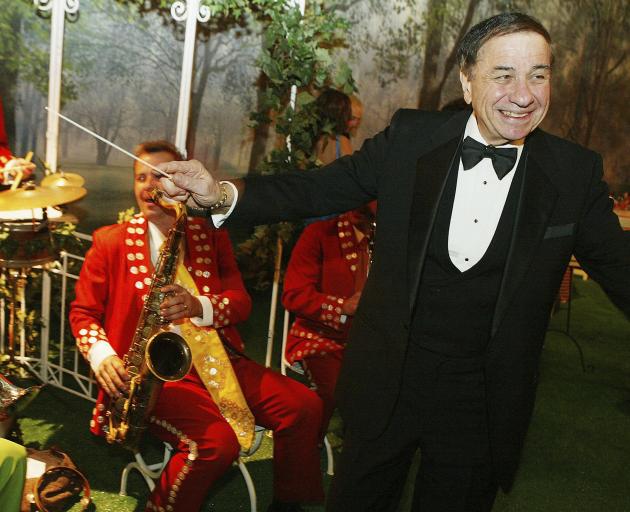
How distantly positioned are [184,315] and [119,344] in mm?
326

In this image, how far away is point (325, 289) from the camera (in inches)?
141

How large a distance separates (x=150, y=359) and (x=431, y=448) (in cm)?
117

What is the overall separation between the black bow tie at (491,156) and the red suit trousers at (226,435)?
1.47m

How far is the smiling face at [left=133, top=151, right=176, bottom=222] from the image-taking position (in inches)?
118

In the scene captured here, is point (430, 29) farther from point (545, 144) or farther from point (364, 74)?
point (545, 144)

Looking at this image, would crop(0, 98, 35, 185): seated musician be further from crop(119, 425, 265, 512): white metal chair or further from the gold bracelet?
the gold bracelet

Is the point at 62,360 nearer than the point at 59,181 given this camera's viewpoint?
No

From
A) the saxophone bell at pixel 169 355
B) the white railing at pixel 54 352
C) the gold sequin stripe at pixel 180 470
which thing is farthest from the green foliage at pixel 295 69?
the gold sequin stripe at pixel 180 470

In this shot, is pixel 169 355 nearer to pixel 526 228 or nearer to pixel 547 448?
pixel 526 228

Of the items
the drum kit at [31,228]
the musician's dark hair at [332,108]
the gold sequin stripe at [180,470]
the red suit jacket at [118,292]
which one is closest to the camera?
the gold sequin stripe at [180,470]

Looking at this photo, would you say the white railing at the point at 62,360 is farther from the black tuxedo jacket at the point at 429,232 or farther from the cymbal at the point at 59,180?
the black tuxedo jacket at the point at 429,232

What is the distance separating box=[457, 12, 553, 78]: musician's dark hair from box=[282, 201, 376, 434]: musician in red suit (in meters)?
1.68

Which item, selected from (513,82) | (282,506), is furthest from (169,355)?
(513,82)

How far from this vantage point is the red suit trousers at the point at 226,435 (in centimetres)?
269
